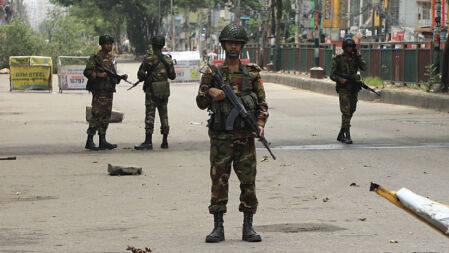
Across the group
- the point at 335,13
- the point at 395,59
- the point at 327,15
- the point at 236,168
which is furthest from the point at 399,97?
the point at 335,13

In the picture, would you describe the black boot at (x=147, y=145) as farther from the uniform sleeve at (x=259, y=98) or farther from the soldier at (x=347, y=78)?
the uniform sleeve at (x=259, y=98)

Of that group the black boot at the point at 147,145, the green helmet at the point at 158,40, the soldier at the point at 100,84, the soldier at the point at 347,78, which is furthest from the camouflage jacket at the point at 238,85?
the soldier at the point at 347,78

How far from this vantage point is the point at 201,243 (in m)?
6.95

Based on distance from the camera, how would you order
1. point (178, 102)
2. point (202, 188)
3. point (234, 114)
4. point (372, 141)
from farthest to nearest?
point (178, 102)
point (372, 141)
point (202, 188)
point (234, 114)

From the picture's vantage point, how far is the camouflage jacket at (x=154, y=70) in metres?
13.7

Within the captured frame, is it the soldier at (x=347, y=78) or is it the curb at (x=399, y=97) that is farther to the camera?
the curb at (x=399, y=97)

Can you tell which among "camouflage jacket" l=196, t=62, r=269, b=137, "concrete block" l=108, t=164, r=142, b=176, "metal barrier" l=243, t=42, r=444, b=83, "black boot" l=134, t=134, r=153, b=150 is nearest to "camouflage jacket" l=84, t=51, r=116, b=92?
"black boot" l=134, t=134, r=153, b=150

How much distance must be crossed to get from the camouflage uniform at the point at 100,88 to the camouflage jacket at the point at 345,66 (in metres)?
3.45

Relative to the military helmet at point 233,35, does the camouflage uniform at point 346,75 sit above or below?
below

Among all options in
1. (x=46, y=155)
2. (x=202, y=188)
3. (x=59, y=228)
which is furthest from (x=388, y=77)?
(x=59, y=228)

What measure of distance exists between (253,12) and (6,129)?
74.3m

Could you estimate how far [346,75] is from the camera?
14.5 m

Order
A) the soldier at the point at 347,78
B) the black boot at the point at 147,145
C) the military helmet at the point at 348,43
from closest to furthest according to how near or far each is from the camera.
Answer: the military helmet at the point at 348,43 < the black boot at the point at 147,145 < the soldier at the point at 347,78

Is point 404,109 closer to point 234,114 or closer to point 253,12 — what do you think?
point 234,114
